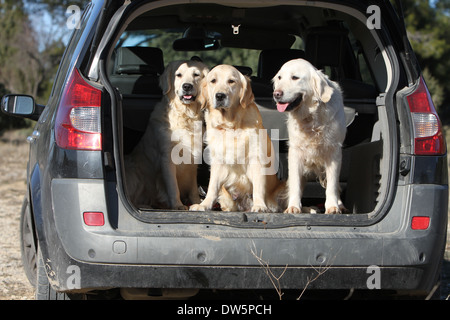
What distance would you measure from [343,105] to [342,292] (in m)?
1.33

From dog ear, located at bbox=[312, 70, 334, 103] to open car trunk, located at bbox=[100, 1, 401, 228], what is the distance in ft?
0.86

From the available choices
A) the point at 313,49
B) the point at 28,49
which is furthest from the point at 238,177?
the point at 28,49

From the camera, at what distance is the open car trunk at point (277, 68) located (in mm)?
3100

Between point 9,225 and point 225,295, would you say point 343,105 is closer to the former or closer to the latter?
point 225,295

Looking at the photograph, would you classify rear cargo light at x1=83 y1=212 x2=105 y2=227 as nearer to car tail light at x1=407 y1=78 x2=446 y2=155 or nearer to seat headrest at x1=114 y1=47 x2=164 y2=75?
car tail light at x1=407 y1=78 x2=446 y2=155

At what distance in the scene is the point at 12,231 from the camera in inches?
265

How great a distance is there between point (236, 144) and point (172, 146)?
534 mm

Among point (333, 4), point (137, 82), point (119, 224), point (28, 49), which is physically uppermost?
point (28, 49)

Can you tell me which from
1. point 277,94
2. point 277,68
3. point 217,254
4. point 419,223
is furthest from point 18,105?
point 419,223

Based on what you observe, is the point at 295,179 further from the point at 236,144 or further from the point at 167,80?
the point at 167,80

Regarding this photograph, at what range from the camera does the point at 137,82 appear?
4738mm

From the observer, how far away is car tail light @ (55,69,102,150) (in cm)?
293

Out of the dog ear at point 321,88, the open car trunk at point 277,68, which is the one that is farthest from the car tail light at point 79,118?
the dog ear at point 321,88

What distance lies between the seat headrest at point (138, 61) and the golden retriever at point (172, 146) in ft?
1.21
